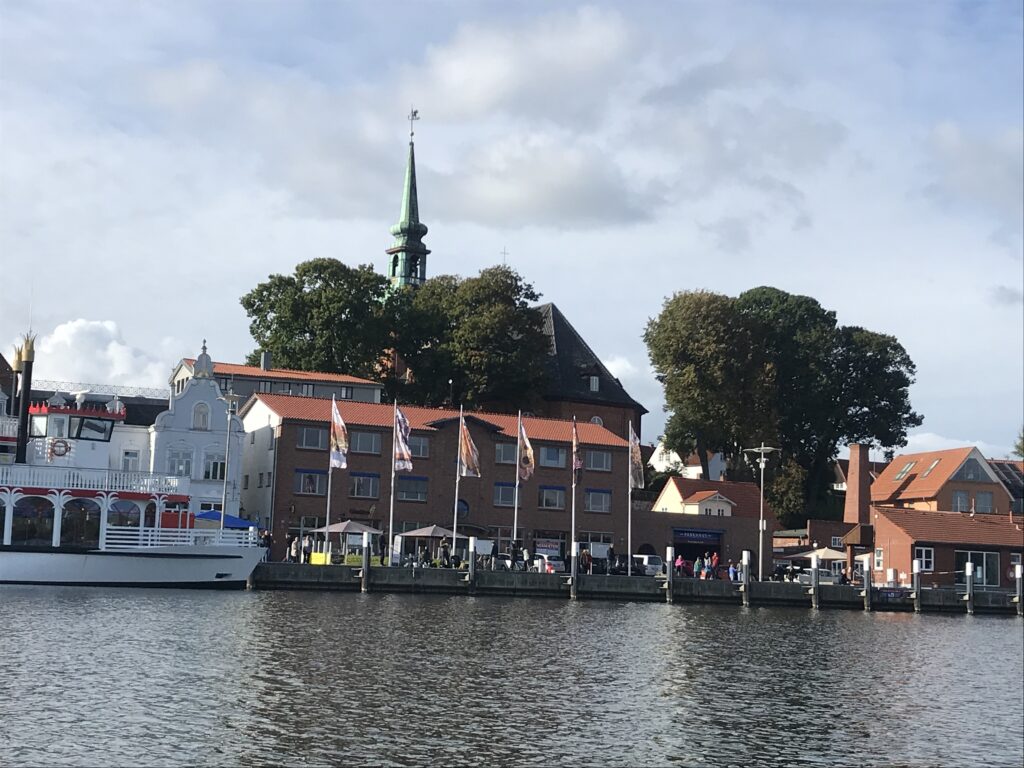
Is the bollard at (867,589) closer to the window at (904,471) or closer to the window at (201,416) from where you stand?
the window at (904,471)

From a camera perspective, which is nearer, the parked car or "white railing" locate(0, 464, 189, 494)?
"white railing" locate(0, 464, 189, 494)

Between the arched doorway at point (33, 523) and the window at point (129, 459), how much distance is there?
18963 millimetres

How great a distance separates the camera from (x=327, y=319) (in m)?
106

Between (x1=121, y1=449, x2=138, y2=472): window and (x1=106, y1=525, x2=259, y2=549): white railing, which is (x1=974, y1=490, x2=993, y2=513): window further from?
(x1=121, y1=449, x2=138, y2=472): window

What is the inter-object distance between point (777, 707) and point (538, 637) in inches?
579

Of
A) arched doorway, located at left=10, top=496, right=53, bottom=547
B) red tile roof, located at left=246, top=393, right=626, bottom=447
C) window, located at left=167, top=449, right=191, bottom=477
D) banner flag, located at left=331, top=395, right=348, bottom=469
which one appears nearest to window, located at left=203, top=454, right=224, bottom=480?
window, located at left=167, top=449, right=191, bottom=477

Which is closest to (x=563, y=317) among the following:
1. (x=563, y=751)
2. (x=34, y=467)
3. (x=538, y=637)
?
(x=34, y=467)

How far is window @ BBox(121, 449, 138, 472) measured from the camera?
8431 centimetres

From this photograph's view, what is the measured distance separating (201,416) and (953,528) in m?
50.5

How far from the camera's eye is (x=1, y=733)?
27.8 metres

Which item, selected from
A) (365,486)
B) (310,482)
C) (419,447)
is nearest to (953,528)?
(419,447)

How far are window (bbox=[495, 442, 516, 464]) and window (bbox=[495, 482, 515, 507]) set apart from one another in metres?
1.58

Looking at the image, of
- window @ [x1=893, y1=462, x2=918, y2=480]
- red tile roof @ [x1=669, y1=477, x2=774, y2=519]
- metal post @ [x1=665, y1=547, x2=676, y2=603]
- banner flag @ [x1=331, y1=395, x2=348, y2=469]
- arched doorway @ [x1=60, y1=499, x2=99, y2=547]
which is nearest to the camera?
arched doorway @ [x1=60, y1=499, x2=99, y2=547]

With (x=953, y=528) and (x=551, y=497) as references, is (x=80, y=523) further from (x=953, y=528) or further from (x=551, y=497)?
(x=953, y=528)
